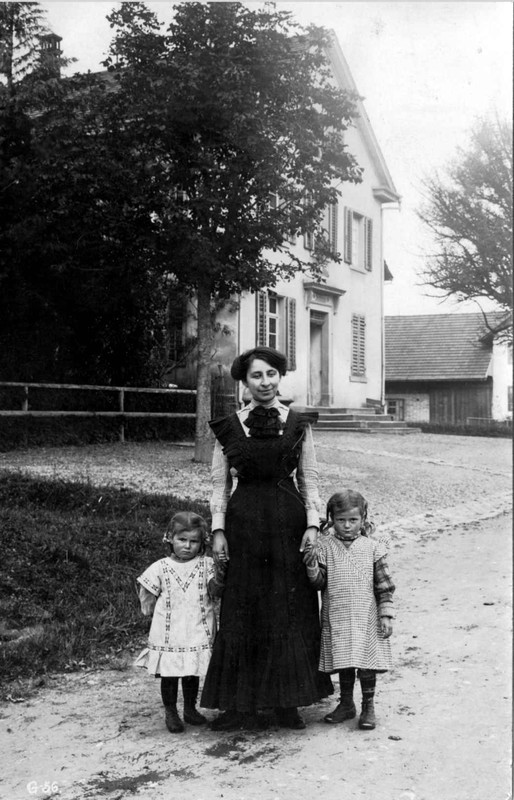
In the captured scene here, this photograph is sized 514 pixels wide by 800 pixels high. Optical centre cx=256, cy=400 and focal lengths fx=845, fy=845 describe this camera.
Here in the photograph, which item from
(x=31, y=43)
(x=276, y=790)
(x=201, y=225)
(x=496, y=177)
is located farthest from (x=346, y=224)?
(x=276, y=790)

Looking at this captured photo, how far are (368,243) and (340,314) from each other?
7.51ft

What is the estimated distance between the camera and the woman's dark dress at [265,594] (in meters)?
3.61

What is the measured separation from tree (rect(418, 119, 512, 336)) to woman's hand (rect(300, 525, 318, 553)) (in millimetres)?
14130

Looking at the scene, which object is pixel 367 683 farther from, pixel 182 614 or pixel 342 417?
pixel 342 417

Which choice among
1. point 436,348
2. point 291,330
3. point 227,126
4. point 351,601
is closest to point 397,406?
point 436,348

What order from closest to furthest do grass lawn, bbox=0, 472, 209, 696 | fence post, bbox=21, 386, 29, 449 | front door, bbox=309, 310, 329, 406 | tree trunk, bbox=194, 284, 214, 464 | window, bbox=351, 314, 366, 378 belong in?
grass lawn, bbox=0, 472, 209, 696 → tree trunk, bbox=194, 284, 214, 464 → fence post, bbox=21, 386, 29, 449 → front door, bbox=309, 310, 329, 406 → window, bbox=351, 314, 366, 378

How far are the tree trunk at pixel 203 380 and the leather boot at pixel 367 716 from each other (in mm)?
8310

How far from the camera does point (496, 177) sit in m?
16.3

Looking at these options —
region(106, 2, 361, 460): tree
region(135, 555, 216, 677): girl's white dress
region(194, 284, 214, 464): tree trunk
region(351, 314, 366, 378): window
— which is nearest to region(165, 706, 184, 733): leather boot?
region(135, 555, 216, 677): girl's white dress

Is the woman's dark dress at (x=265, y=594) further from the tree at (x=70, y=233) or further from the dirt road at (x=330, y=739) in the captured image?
the tree at (x=70, y=233)

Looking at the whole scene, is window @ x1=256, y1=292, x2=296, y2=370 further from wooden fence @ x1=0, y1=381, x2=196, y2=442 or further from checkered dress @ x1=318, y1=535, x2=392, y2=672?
checkered dress @ x1=318, y1=535, x2=392, y2=672

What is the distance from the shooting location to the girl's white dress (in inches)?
148

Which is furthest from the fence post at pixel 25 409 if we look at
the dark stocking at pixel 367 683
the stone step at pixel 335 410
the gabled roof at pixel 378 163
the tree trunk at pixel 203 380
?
the gabled roof at pixel 378 163

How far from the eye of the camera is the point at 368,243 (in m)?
21.9
